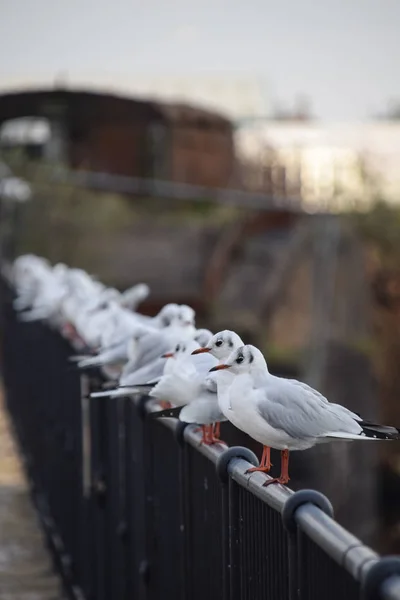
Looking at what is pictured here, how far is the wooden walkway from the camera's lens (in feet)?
23.4

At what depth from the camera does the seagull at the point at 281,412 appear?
3.27 meters

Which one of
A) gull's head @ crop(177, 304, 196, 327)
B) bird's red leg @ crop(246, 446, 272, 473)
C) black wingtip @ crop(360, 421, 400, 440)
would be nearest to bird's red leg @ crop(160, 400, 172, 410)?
gull's head @ crop(177, 304, 196, 327)

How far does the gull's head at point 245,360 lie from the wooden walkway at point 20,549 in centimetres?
382

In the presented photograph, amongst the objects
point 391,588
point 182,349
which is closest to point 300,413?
point 182,349

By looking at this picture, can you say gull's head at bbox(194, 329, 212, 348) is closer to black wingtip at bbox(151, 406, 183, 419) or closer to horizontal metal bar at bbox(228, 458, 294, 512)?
black wingtip at bbox(151, 406, 183, 419)

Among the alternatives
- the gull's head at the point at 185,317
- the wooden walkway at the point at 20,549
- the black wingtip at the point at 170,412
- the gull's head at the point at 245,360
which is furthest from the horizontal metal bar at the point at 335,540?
the wooden walkway at the point at 20,549

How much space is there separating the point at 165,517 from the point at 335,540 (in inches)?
73.7

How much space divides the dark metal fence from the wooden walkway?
178mm

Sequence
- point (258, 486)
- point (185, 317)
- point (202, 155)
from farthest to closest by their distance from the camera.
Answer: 1. point (202, 155)
2. point (185, 317)
3. point (258, 486)

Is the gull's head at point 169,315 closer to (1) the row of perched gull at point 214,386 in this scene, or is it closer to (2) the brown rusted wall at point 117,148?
(1) the row of perched gull at point 214,386

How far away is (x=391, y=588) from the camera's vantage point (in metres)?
2.20

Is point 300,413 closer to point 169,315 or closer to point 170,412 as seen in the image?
point 170,412

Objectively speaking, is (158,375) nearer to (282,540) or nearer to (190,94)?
(282,540)

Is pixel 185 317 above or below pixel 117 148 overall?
above
